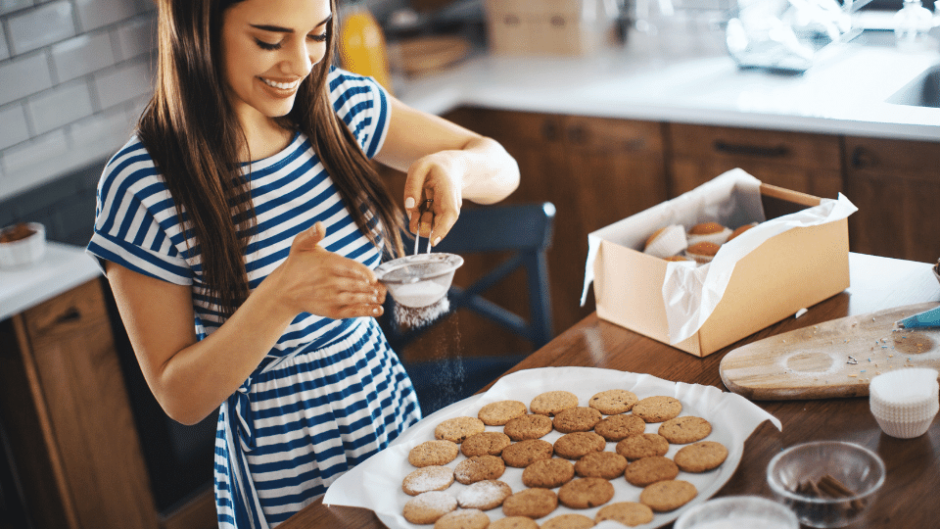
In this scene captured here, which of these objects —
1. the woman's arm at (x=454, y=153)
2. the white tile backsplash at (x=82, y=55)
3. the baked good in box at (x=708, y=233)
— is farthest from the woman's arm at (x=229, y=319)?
the white tile backsplash at (x=82, y=55)

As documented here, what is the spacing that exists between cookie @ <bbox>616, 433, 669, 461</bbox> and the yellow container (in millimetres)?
1932

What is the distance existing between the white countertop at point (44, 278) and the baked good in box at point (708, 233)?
1284 mm

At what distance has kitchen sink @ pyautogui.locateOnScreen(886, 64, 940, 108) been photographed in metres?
2.18

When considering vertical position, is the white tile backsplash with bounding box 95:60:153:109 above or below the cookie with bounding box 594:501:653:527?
above

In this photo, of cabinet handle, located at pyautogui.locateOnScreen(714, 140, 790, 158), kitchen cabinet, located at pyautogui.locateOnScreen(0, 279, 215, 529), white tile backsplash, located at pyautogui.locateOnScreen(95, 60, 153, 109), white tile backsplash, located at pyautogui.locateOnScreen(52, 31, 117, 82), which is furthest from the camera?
white tile backsplash, located at pyautogui.locateOnScreen(95, 60, 153, 109)

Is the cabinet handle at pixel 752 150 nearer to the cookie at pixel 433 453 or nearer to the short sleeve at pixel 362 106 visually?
the short sleeve at pixel 362 106

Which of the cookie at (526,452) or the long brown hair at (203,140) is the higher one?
the long brown hair at (203,140)

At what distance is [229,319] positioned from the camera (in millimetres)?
1128

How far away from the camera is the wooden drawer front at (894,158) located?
6.72ft

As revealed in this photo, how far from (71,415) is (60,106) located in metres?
1.00

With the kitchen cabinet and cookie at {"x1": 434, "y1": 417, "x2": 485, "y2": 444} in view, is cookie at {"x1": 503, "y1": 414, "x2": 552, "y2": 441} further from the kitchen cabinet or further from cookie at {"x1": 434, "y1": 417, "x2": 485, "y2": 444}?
the kitchen cabinet

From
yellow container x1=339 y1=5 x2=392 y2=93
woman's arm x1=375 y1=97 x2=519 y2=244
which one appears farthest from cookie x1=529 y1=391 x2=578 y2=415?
yellow container x1=339 y1=5 x2=392 y2=93

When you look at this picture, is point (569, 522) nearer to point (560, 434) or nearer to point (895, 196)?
point (560, 434)

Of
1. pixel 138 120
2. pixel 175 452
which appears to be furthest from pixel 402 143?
pixel 175 452
